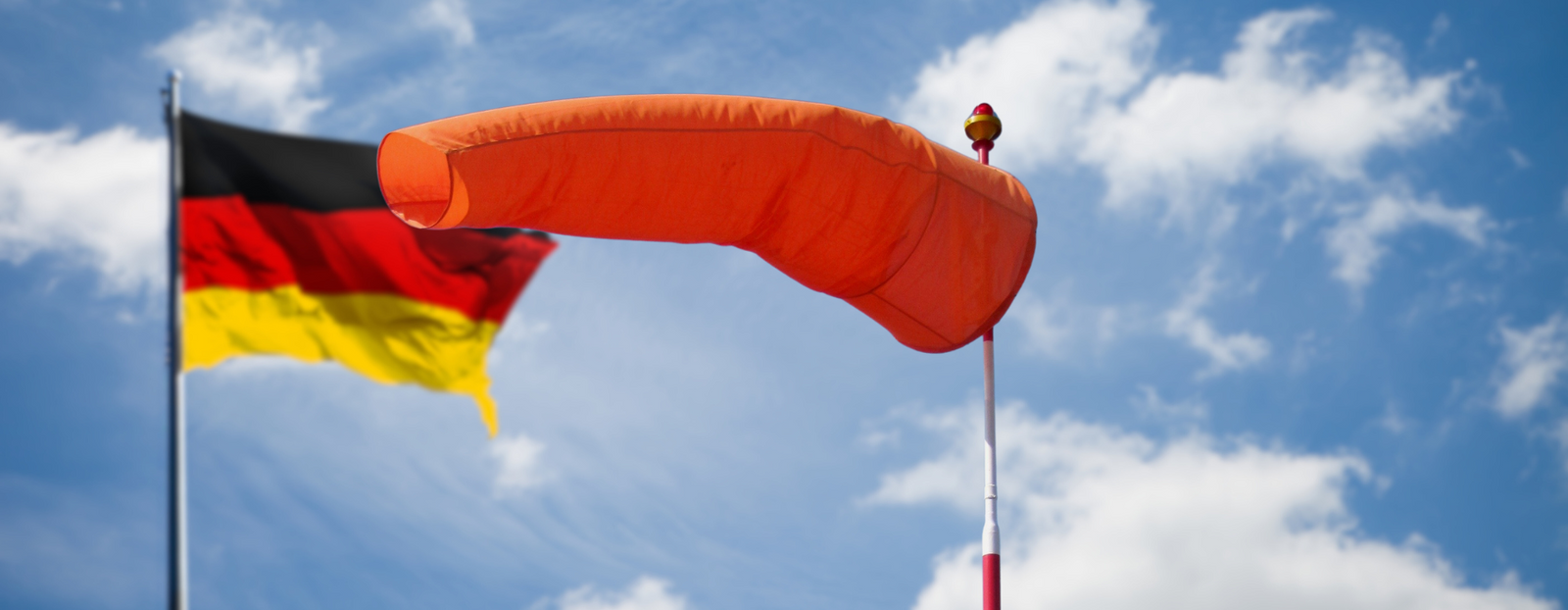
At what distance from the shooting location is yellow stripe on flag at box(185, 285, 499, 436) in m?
8.63

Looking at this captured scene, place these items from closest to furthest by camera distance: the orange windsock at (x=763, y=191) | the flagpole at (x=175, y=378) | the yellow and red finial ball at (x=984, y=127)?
the flagpole at (x=175, y=378)
the orange windsock at (x=763, y=191)
the yellow and red finial ball at (x=984, y=127)

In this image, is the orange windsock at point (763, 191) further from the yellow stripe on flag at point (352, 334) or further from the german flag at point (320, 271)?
the yellow stripe on flag at point (352, 334)

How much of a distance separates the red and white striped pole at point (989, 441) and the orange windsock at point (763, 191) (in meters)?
0.49

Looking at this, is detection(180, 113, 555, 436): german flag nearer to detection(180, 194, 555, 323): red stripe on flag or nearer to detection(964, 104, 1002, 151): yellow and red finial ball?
detection(180, 194, 555, 323): red stripe on flag

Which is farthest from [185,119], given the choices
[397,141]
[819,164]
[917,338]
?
[917,338]

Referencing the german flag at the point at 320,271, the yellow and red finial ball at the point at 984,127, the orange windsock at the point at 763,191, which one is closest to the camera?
the german flag at the point at 320,271

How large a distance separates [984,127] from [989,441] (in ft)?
10.6

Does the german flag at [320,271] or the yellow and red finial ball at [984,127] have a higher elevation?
the yellow and red finial ball at [984,127]

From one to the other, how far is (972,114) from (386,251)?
6.23 metres

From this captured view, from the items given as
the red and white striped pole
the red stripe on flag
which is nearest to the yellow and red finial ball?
the red and white striped pole

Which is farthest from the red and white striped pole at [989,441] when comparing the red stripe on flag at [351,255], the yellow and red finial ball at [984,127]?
the red stripe on flag at [351,255]

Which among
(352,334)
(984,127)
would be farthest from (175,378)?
(984,127)

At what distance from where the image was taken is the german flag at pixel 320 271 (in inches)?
347

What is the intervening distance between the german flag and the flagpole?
54 cm
